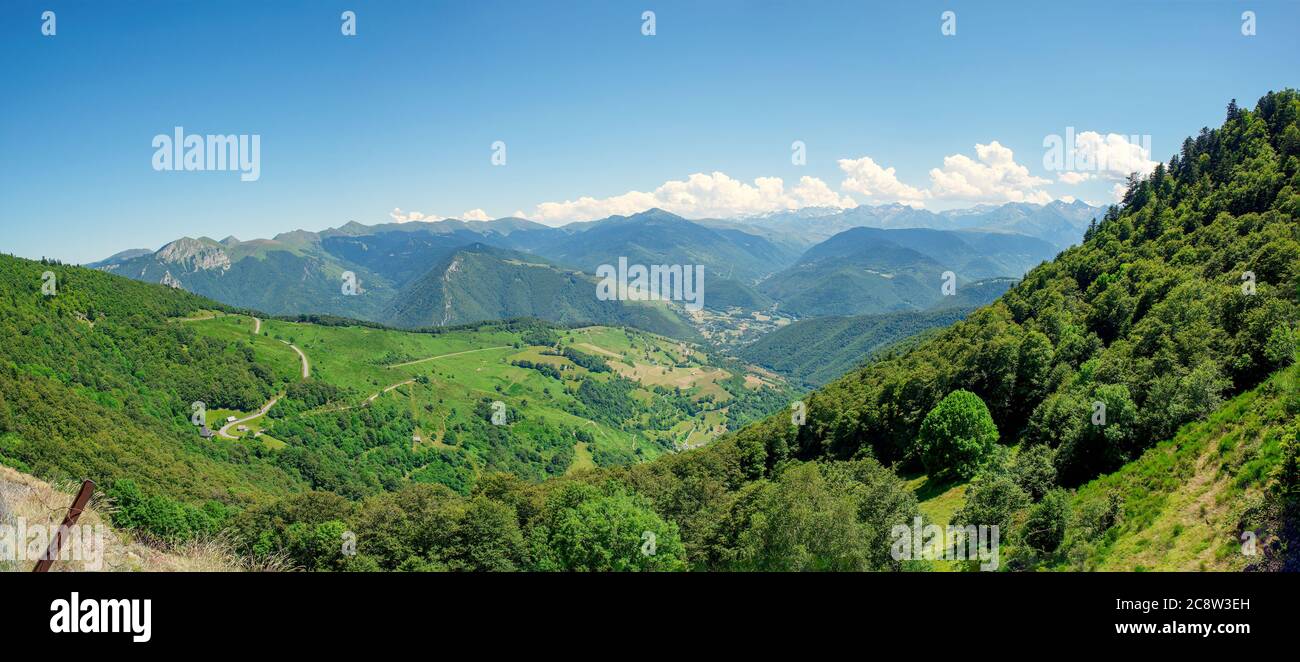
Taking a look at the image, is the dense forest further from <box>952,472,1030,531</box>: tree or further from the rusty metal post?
the rusty metal post

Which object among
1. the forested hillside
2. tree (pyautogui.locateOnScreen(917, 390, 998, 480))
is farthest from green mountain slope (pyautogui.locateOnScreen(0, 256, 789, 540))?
tree (pyautogui.locateOnScreen(917, 390, 998, 480))

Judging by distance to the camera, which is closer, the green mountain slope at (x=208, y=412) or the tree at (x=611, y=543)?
the tree at (x=611, y=543)

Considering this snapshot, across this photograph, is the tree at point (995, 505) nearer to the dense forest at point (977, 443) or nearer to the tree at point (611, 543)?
the dense forest at point (977, 443)

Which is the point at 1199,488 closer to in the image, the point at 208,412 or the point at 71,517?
the point at 71,517

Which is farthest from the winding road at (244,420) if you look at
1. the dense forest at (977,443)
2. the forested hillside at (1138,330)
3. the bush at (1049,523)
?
the bush at (1049,523)

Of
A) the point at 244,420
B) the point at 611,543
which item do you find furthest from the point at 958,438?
the point at 244,420
